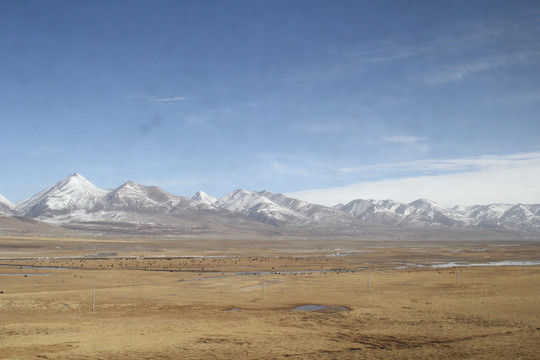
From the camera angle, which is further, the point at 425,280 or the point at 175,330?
the point at 425,280

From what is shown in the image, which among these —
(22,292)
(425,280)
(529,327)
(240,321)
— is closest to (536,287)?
(425,280)

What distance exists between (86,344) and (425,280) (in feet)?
139

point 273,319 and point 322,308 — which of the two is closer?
point 273,319

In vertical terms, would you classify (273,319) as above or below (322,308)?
above

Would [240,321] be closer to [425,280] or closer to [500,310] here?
[500,310]

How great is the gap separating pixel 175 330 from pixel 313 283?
27.7 m

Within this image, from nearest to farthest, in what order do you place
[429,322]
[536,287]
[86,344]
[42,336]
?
[86,344] → [42,336] → [429,322] → [536,287]

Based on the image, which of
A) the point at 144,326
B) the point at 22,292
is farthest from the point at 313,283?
the point at 22,292

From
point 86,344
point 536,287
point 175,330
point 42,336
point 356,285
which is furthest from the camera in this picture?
point 356,285

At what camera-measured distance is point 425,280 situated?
173 feet

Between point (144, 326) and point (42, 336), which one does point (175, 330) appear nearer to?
point (144, 326)

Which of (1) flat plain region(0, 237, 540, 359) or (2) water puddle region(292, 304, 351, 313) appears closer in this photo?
(1) flat plain region(0, 237, 540, 359)

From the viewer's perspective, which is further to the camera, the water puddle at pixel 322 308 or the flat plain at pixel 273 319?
the water puddle at pixel 322 308

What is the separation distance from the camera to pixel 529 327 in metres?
25.2
